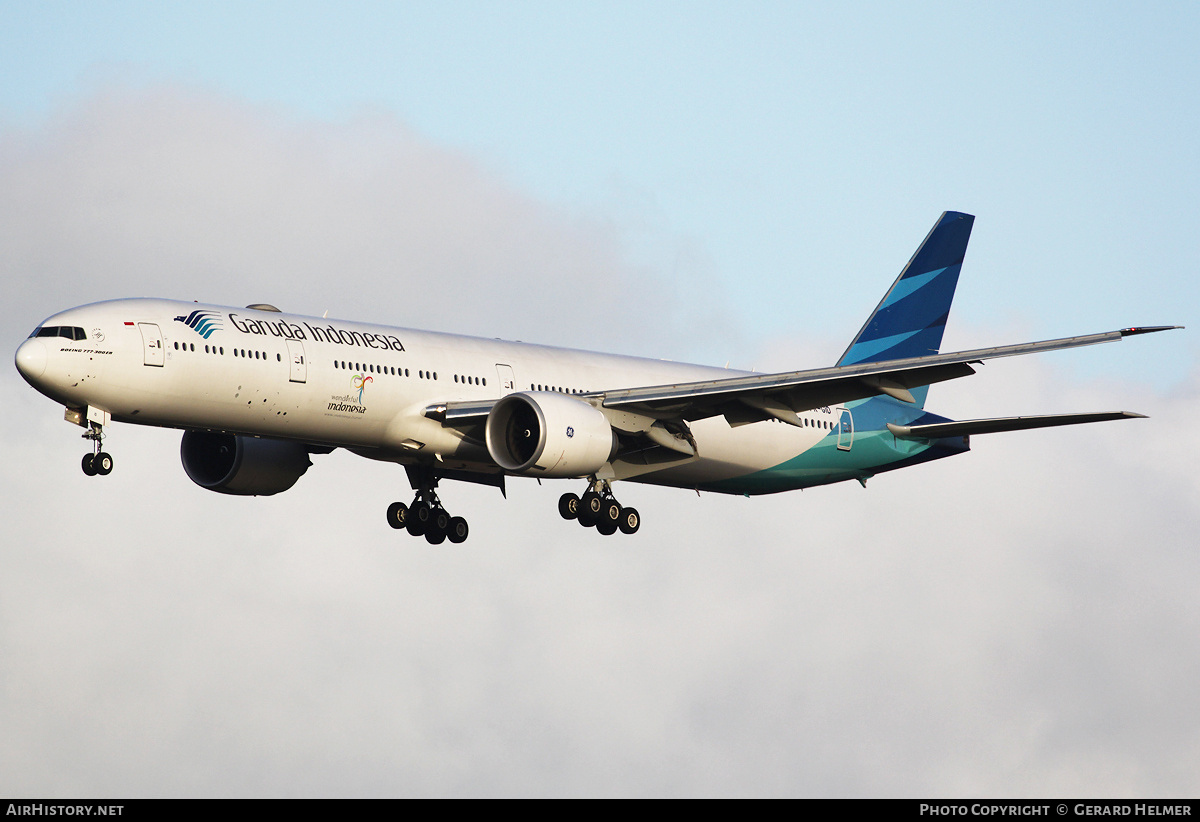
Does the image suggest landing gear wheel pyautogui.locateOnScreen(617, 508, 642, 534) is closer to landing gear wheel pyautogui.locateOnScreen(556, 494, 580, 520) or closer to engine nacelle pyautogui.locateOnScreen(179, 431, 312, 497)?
landing gear wheel pyautogui.locateOnScreen(556, 494, 580, 520)

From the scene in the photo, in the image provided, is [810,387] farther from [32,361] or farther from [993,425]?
[32,361]

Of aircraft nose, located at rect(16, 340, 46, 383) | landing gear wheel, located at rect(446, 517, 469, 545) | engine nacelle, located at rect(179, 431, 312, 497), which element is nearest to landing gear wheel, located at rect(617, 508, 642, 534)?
landing gear wheel, located at rect(446, 517, 469, 545)

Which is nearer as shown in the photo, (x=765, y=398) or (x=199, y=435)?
(x=765, y=398)

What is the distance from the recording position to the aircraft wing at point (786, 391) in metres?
39.8

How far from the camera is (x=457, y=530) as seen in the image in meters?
48.7

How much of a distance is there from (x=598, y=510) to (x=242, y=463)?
412 inches

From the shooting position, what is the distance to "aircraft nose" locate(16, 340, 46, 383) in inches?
1491

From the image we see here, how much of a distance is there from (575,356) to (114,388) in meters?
13.9

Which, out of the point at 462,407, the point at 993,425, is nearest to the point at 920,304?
the point at 993,425

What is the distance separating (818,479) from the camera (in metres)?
51.6

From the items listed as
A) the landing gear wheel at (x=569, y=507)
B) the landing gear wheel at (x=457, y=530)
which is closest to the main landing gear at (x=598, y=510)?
the landing gear wheel at (x=569, y=507)
